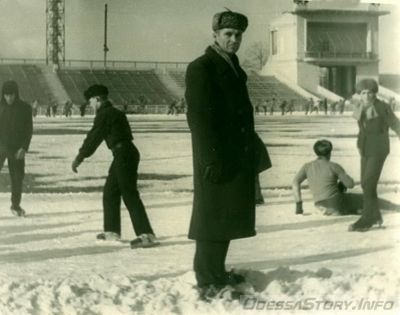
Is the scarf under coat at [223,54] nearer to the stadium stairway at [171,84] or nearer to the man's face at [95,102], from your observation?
the man's face at [95,102]

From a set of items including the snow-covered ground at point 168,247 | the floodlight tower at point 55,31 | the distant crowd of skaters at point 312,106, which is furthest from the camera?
the distant crowd of skaters at point 312,106

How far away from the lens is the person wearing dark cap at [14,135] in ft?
17.6

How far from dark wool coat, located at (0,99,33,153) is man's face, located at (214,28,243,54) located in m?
1.79

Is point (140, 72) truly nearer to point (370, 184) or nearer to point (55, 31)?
point (55, 31)

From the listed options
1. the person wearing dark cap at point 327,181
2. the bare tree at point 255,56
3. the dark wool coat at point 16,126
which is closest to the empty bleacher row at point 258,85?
the bare tree at point 255,56

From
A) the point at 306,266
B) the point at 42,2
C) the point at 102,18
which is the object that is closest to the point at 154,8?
the point at 102,18

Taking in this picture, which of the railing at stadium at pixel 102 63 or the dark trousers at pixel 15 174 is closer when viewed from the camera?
the dark trousers at pixel 15 174

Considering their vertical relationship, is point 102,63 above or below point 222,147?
above

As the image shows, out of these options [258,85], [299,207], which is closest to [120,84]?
[258,85]

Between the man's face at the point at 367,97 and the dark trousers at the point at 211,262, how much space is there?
190cm

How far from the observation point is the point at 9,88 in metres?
5.41

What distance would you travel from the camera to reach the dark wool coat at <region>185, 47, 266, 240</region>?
13.7 feet

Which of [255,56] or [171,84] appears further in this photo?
[171,84]

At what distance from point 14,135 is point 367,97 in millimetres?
2616
